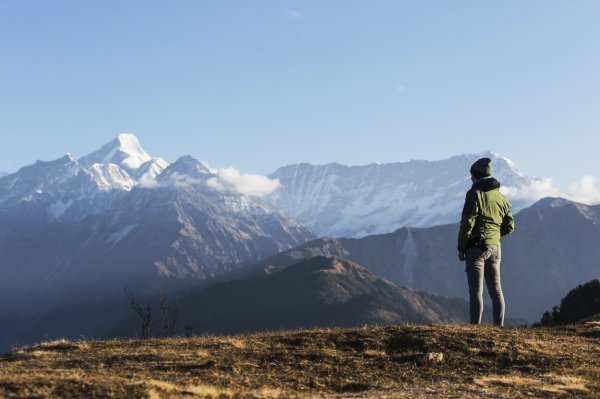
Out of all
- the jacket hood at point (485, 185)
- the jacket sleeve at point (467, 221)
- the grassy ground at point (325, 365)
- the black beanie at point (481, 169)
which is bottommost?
the grassy ground at point (325, 365)

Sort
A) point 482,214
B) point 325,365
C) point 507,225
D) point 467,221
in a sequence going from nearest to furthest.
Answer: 1. point 325,365
2. point 467,221
3. point 482,214
4. point 507,225

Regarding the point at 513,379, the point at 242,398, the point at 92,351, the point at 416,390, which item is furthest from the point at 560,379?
the point at 92,351

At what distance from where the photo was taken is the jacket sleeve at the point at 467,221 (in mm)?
A: 17859

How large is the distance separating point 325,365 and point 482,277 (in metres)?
5.95

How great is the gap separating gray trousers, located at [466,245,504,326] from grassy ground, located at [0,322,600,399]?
71 centimetres

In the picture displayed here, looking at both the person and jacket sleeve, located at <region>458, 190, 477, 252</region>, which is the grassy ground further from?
jacket sleeve, located at <region>458, 190, 477, 252</region>

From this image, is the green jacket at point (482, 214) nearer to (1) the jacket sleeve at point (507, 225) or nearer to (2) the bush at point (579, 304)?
(1) the jacket sleeve at point (507, 225)

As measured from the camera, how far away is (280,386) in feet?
41.4

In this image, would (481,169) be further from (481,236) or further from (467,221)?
(481,236)

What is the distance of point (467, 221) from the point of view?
58.7 ft

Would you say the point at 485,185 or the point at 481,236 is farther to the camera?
the point at 485,185

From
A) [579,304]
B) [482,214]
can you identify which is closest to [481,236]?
[482,214]

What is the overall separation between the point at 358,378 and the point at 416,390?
1.37 m

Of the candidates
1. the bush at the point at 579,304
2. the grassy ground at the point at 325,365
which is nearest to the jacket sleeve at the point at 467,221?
the grassy ground at the point at 325,365
